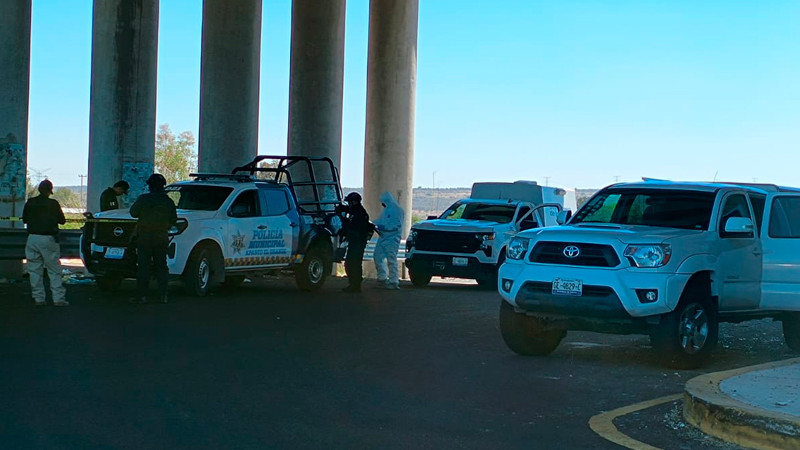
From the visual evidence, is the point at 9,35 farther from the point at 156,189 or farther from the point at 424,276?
the point at 424,276

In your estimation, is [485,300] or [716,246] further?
[485,300]

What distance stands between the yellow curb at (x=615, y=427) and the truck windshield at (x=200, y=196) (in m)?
11.4

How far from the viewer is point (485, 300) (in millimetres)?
20469

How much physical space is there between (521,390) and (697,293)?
273cm

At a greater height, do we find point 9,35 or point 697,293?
point 9,35

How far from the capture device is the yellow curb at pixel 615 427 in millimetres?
7719

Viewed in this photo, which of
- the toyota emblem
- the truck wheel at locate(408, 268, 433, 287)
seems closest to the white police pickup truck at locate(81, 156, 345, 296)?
the truck wheel at locate(408, 268, 433, 287)

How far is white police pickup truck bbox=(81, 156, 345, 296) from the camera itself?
18.3 m

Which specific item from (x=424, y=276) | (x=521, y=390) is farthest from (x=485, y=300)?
(x=521, y=390)

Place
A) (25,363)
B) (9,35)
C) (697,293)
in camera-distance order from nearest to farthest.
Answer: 1. (25,363)
2. (697,293)
3. (9,35)

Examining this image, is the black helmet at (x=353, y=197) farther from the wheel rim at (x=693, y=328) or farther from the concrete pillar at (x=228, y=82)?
the wheel rim at (x=693, y=328)

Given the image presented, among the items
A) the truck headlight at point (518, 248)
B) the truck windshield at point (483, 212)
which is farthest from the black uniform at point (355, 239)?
the truck headlight at point (518, 248)

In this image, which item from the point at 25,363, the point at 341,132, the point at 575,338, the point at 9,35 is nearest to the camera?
the point at 25,363

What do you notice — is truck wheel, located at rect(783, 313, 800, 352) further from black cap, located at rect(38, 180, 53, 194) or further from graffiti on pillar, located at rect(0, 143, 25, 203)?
graffiti on pillar, located at rect(0, 143, 25, 203)
